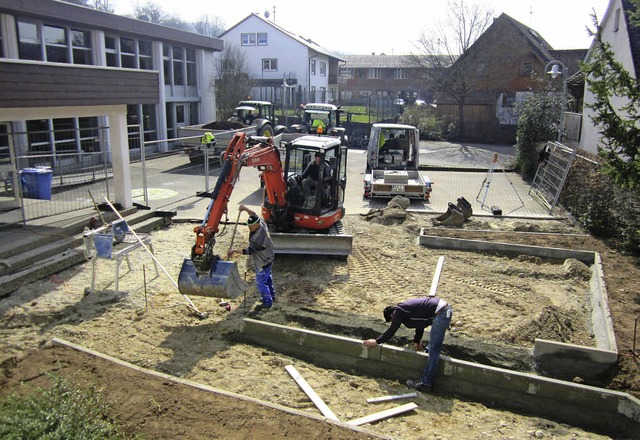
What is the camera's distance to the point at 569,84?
26.4 metres

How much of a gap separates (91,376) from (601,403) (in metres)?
5.95

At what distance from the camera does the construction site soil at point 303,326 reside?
5.86 m

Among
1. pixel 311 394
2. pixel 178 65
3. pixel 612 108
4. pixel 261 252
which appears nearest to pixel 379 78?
pixel 178 65

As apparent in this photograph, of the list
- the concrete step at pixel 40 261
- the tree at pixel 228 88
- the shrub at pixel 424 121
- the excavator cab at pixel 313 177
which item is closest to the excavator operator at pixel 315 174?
the excavator cab at pixel 313 177

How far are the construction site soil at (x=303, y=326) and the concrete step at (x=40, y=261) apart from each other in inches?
7.9

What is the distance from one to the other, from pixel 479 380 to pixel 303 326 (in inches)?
107

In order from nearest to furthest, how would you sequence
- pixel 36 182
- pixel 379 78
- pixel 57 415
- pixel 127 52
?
pixel 57 415 < pixel 36 182 < pixel 127 52 < pixel 379 78

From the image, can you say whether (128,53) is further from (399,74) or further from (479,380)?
(399,74)

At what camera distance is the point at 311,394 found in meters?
6.43

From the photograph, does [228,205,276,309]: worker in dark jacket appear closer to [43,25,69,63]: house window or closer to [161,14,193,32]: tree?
[43,25,69,63]: house window

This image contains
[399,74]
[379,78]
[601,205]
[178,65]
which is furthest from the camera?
[379,78]

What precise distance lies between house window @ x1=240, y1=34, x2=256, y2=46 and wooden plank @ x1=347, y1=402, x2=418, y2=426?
139ft

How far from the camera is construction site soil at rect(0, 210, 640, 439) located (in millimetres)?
5855

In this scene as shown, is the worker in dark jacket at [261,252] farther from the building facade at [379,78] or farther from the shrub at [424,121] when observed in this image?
the building facade at [379,78]
